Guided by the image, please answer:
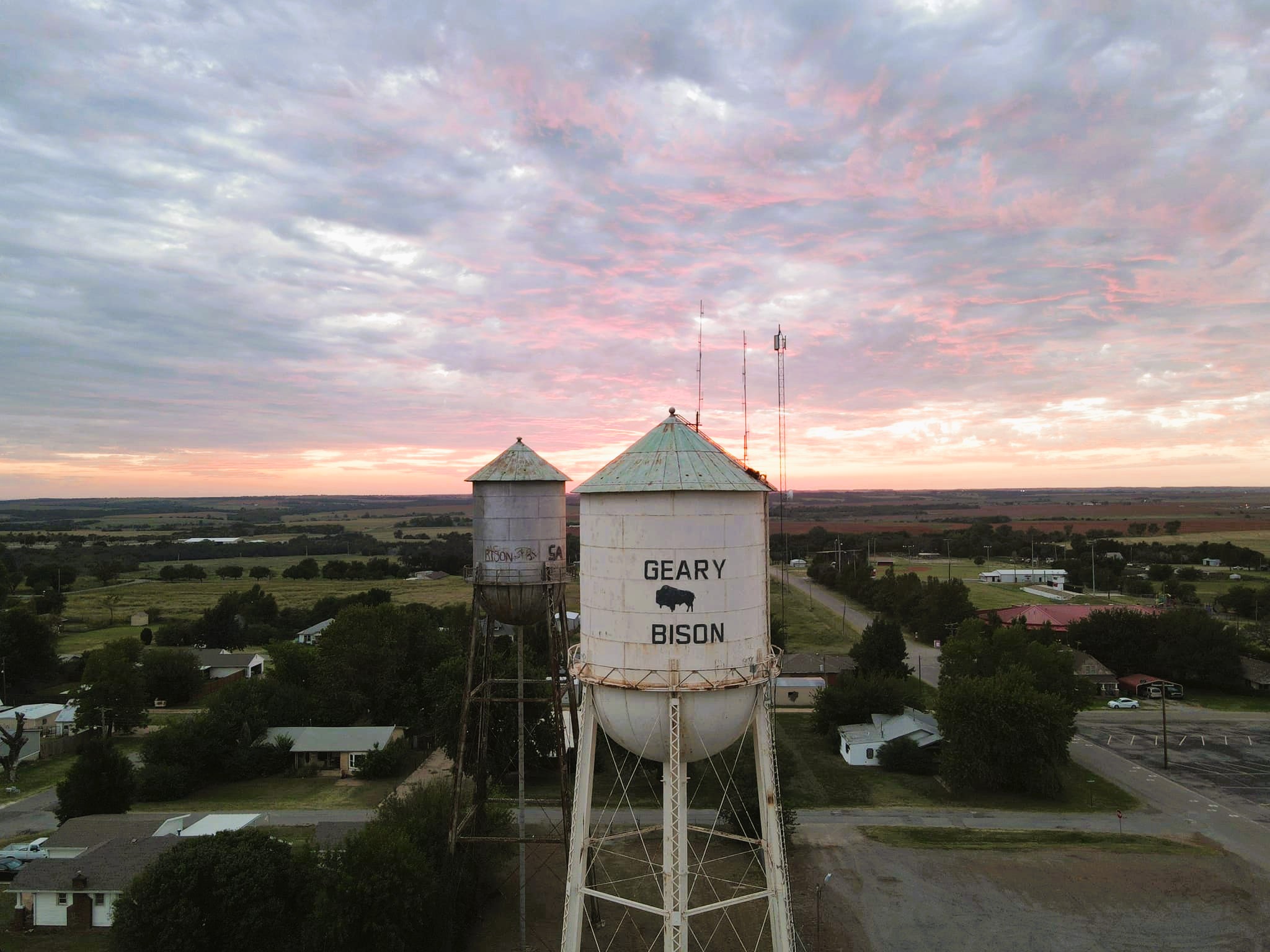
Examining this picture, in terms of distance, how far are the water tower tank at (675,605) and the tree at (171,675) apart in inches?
1726

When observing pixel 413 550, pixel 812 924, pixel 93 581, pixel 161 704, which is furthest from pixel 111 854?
pixel 413 550

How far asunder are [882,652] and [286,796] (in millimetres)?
35296

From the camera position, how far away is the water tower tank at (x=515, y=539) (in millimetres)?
21547

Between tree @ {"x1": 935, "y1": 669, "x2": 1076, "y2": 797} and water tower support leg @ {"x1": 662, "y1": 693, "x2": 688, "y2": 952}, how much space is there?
22.8 metres

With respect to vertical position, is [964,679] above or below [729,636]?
below

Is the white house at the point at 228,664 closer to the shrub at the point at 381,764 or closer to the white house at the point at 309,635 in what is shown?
the white house at the point at 309,635

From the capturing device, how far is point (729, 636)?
14.6 meters

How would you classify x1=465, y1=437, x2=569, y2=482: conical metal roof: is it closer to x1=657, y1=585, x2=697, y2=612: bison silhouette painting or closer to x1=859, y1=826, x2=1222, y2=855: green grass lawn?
x1=657, y1=585, x2=697, y2=612: bison silhouette painting

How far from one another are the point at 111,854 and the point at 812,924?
21197mm

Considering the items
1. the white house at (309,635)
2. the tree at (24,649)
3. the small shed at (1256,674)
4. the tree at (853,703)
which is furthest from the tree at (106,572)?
the small shed at (1256,674)

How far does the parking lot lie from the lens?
32.2 m

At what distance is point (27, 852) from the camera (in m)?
25.8

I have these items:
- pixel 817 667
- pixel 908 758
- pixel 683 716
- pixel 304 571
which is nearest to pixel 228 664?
pixel 817 667

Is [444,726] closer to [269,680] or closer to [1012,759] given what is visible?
[269,680]
